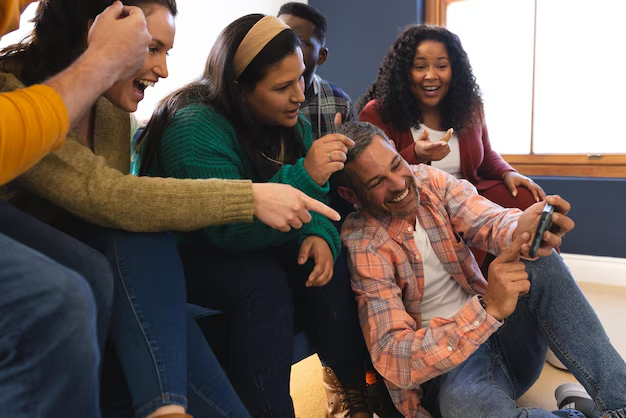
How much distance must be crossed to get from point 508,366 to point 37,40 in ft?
4.52

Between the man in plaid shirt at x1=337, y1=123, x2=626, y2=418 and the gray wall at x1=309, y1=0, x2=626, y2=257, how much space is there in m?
1.91

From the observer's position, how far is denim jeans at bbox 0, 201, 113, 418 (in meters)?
0.77

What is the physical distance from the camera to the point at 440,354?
1.26 m

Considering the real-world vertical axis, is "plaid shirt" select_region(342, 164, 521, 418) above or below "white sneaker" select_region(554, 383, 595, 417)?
above

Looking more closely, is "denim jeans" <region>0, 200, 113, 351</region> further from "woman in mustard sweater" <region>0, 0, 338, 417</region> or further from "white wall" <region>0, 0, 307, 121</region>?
"white wall" <region>0, 0, 307, 121</region>

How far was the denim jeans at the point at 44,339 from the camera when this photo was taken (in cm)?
77

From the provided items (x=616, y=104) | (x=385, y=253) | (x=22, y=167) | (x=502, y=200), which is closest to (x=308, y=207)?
(x=385, y=253)

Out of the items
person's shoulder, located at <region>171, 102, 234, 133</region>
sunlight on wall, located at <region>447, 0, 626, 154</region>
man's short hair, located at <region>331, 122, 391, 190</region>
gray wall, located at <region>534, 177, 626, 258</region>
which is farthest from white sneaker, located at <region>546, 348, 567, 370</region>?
sunlight on wall, located at <region>447, 0, 626, 154</region>

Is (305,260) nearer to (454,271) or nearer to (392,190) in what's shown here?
(392,190)

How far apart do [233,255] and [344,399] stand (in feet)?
1.73

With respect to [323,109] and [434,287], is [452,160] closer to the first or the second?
[323,109]

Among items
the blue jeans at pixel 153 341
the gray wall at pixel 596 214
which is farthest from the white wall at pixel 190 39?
the gray wall at pixel 596 214

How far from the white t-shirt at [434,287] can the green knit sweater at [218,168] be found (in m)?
0.27

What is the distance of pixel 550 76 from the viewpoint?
130 inches
